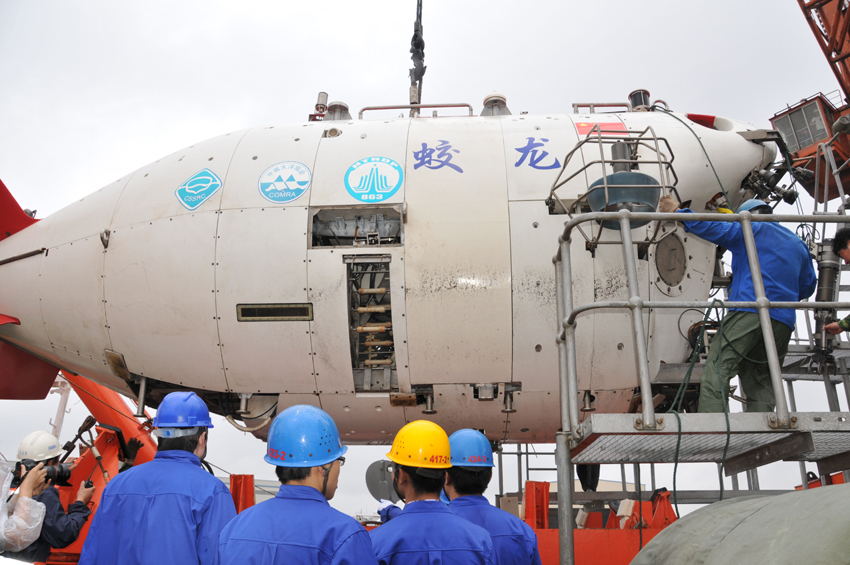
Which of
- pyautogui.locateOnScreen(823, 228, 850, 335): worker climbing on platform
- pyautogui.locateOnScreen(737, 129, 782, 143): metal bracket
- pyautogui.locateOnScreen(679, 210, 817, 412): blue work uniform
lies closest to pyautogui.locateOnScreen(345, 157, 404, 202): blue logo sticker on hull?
pyautogui.locateOnScreen(679, 210, 817, 412): blue work uniform

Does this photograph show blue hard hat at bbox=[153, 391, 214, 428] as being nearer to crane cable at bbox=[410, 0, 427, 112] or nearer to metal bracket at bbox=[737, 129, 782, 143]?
metal bracket at bbox=[737, 129, 782, 143]

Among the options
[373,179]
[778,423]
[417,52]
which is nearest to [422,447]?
[778,423]

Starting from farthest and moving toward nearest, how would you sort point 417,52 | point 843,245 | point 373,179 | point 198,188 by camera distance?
1. point 417,52
2. point 198,188
3. point 373,179
4. point 843,245

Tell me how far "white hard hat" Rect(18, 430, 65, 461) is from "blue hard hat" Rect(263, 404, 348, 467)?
398 cm

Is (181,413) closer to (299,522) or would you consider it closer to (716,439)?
(299,522)

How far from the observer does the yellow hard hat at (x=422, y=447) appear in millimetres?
3248

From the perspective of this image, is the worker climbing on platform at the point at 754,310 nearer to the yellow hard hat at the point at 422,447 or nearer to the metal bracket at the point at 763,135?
the metal bracket at the point at 763,135

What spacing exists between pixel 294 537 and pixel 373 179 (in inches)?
163

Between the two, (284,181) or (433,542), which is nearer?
(433,542)

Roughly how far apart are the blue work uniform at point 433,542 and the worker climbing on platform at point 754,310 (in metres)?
2.78

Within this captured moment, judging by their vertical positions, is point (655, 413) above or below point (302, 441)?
above

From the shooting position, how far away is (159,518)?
117 inches

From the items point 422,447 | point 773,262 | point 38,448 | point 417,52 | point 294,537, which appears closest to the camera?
point 294,537

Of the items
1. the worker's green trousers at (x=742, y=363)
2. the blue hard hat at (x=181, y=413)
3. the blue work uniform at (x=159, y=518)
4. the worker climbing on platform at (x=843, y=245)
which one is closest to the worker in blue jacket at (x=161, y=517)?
the blue work uniform at (x=159, y=518)
